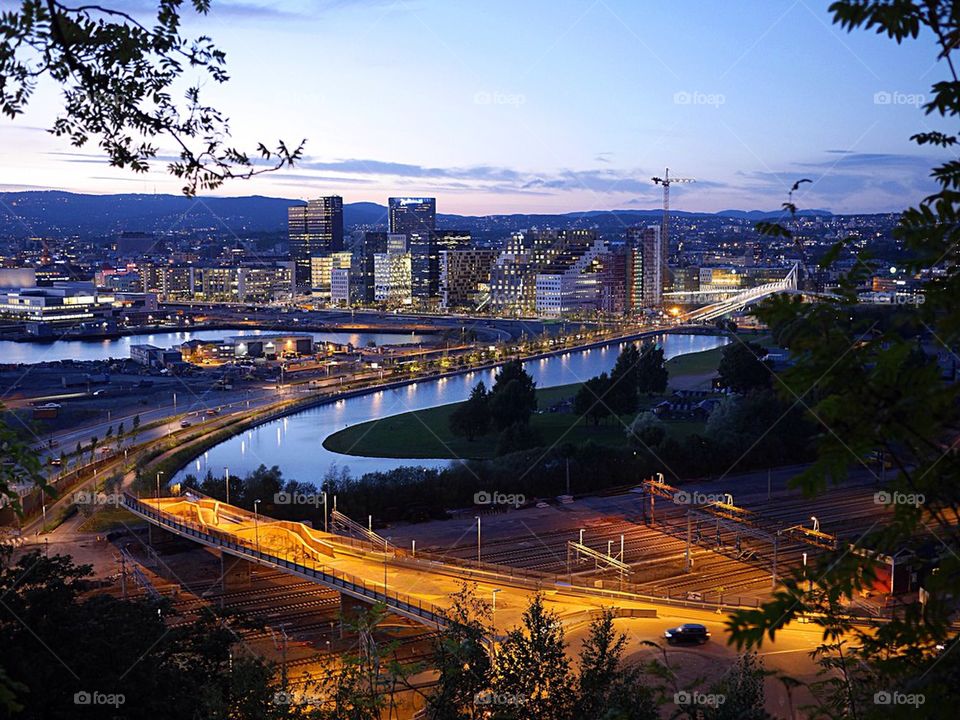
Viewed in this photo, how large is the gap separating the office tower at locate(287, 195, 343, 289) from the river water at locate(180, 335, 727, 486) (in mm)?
29013

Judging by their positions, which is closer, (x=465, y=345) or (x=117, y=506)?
(x=117, y=506)

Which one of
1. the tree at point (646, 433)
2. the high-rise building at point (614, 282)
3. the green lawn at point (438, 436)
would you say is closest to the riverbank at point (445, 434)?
the green lawn at point (438, 436)

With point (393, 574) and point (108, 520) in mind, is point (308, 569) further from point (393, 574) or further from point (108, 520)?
point (108, 520)

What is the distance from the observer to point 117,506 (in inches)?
300

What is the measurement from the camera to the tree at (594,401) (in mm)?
11434

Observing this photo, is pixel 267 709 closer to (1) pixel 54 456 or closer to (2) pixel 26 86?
(2) pixel 26 86

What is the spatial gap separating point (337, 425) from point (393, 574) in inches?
277

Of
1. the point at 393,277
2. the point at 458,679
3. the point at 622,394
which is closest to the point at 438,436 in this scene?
the point at 622,394

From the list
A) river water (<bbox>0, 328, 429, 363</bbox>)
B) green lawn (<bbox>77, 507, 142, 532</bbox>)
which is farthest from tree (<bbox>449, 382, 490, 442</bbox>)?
river water (<bbox>0, 328, 429, 363</bbox>)

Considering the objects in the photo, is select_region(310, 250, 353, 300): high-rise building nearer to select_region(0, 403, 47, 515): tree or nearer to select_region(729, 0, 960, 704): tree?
select_region(0, 403, 47, 515): tree

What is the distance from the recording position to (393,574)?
525cm

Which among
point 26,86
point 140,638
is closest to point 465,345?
point 140,638

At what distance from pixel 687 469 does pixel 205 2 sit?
800cm

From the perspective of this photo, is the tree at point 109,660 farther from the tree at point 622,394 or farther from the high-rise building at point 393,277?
the high-rise building at point 393,277
